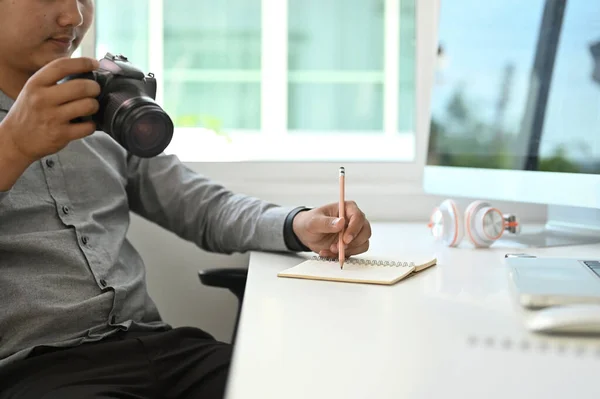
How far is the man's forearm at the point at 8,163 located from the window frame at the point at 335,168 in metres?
0.84

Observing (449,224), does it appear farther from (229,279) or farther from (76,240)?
(76,240)

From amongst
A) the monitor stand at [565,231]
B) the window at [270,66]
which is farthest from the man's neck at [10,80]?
the monitor stand at [565,231]

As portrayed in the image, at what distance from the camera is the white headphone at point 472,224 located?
1.25 m

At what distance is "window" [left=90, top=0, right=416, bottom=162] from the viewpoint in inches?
75.7

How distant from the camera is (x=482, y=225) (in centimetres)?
125

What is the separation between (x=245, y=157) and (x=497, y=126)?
71 centimetres

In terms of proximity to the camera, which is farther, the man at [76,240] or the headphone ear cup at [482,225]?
the headphone ear cup at [482,225]

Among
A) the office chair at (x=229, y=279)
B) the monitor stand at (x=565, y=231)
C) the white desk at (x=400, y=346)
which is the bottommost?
the office chair at (x=229, y=279)

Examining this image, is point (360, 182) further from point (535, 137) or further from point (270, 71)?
point (535, 137)

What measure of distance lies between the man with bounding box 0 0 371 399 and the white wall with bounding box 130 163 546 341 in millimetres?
434

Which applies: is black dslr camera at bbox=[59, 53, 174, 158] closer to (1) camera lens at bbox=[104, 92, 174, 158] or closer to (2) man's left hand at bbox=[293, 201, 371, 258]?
(1) camera lens at bbox=[104, 92, 174, 158]

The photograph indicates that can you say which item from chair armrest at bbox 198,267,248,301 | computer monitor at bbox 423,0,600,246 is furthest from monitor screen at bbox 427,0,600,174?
chair armrest at bbox 198,267,248,301

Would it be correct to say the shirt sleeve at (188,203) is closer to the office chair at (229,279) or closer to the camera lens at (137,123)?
the office chair at (229,279)

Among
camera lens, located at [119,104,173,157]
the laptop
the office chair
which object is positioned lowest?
the office chair
